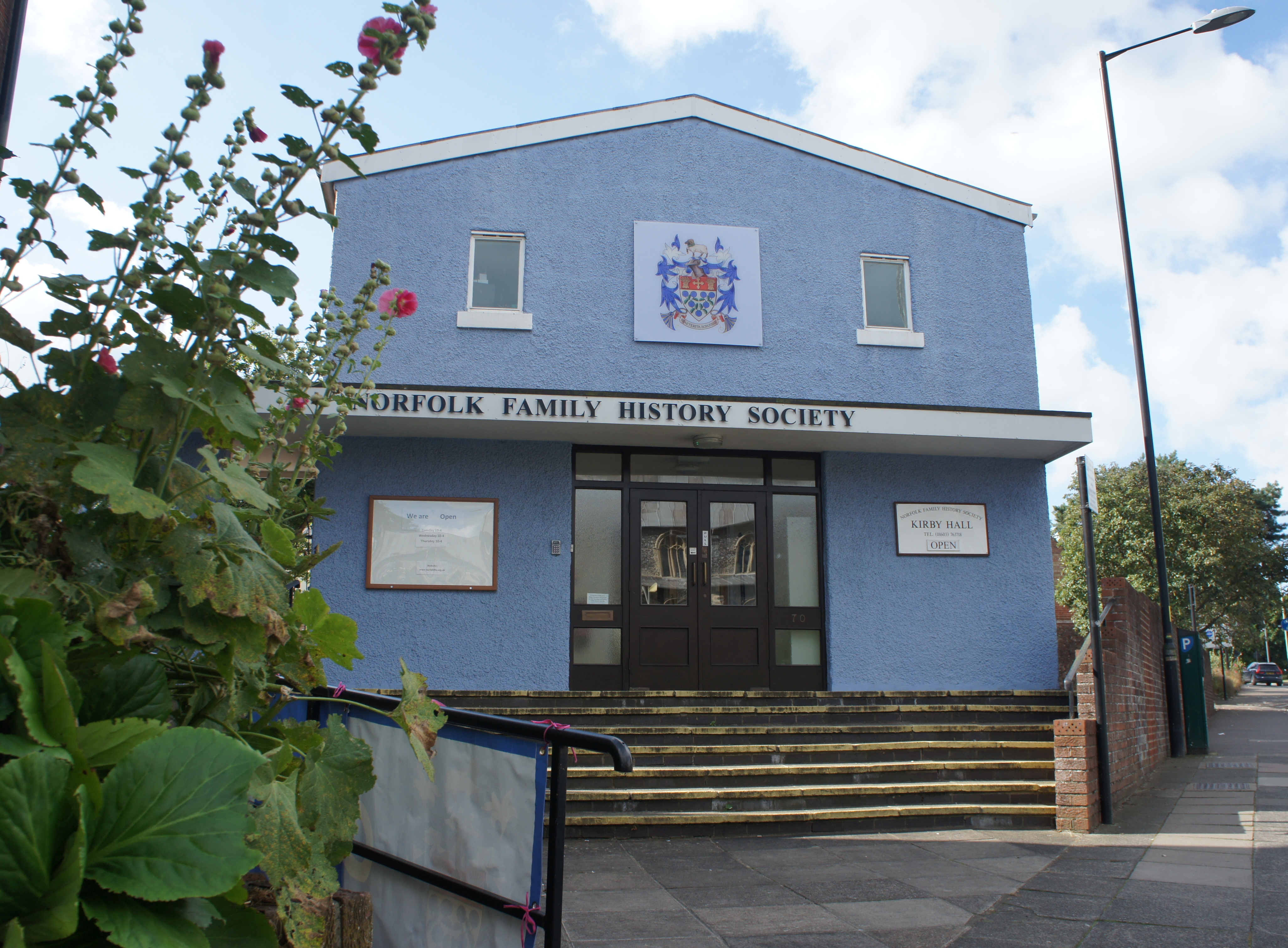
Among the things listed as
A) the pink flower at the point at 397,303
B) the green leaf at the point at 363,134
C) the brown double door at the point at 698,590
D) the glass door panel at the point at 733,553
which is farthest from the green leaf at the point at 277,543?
the glass door panel at the point at 733,553

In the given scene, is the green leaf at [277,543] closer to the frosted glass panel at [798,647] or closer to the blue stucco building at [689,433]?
the blue stucco building at [689,433]

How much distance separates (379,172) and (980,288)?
6.84m

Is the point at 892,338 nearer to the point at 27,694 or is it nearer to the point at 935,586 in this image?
the point at 935,586

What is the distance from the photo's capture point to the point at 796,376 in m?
9.77

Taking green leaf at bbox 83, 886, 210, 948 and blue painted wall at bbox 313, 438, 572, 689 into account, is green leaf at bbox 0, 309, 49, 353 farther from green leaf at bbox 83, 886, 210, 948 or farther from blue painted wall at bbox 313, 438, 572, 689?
blue painted wall at bbox 313, 438, 572, 689

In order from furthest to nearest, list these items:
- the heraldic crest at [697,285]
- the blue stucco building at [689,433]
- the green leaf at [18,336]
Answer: the heraldic crest at [697,285] → the blue stucco building at [689,433] → the green leaf at [18,336]

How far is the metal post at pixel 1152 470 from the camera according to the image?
1177 cm

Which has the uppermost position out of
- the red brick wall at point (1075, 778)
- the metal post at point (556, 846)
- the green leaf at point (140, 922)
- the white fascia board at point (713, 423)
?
the white fascia board at point (713, 423)

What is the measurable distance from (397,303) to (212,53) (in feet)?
3.13

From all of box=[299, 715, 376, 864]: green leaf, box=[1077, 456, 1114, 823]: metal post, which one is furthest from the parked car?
box=[299, 715, 376, 864]: green leaf

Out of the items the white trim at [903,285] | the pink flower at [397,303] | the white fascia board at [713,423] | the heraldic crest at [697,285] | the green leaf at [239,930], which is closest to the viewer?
the green leaf at [239,930]

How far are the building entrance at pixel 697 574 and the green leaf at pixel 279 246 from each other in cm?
811

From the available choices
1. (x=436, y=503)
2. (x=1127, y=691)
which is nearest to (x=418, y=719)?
(x=436, y=503)

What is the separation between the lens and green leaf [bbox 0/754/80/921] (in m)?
0.84
